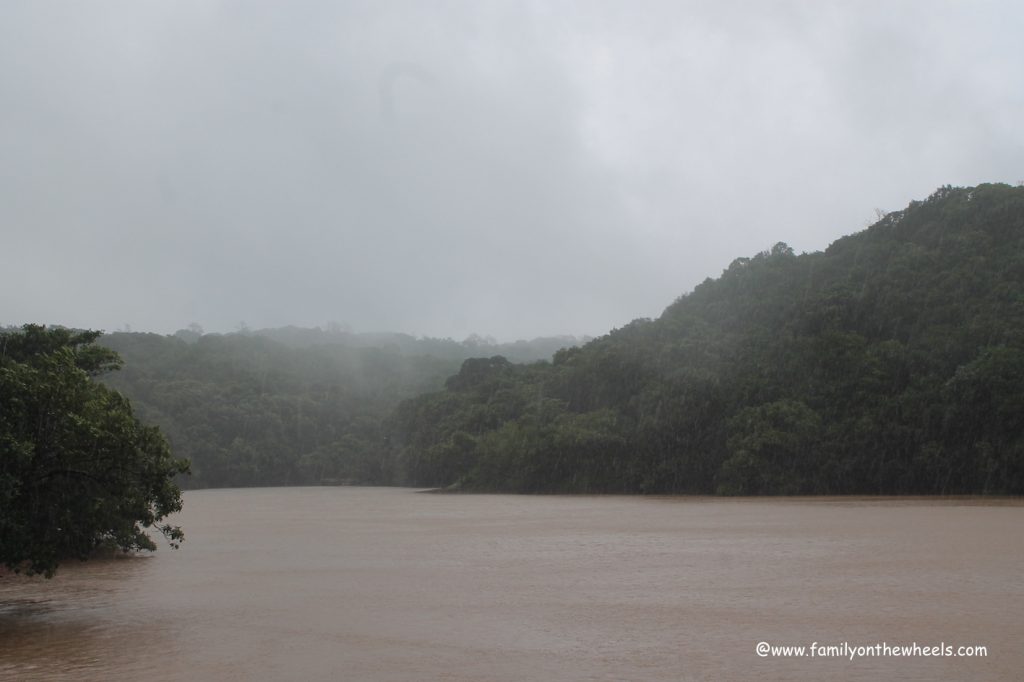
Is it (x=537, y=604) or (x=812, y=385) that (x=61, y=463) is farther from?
(x=812, y=385)

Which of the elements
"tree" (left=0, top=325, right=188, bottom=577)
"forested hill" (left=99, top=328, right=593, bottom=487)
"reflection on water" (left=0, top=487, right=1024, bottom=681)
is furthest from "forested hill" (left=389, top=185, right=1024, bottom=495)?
"tree" (left=0, top=325, right=188, bottom=577)

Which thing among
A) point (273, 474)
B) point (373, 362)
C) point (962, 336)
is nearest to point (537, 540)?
point (962, 336)

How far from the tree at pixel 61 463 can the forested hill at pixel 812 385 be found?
41.0 meters

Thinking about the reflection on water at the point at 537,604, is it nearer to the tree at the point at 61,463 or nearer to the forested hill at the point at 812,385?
the tree at the point at 61,463

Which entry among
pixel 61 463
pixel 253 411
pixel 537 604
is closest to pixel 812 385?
pixel 537 604

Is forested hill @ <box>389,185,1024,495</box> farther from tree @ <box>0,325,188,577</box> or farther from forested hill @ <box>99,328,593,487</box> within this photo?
tree @ <box>0,325,188,577</box>

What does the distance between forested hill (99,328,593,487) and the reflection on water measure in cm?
5933

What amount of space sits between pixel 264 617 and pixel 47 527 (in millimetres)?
4162

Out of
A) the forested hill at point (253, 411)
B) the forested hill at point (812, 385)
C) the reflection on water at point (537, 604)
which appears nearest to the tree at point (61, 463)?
the reflection on water at point (537, 604)

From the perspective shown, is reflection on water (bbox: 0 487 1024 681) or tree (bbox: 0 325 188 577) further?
tree (bbox: 0 325 188 577)

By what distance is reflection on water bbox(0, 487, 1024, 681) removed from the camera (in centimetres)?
1345

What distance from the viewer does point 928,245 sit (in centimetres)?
6312

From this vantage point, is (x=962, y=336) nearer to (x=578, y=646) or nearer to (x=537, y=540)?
(x=537, y=540)

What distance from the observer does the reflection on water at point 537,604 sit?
13.5 meters
